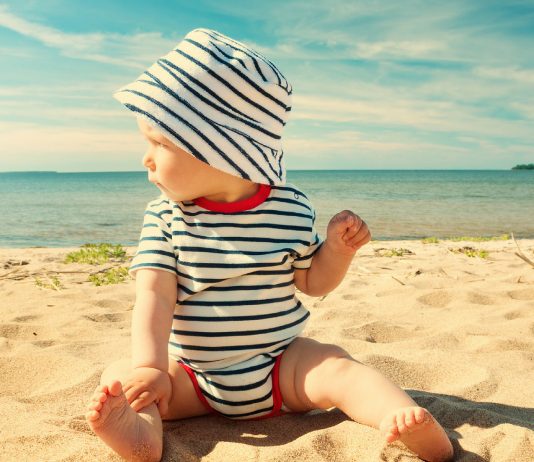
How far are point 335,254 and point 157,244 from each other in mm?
646

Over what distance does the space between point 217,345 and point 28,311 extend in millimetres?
2083

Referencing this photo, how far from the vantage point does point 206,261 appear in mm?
1906

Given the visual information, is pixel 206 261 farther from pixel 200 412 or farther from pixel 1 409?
pixel 1 409

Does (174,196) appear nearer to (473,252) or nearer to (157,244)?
(157,244)

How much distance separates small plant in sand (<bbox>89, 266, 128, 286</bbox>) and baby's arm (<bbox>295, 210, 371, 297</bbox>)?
9.29 feet

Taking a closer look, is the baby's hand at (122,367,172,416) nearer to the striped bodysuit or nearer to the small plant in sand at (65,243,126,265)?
the striped bodysuit

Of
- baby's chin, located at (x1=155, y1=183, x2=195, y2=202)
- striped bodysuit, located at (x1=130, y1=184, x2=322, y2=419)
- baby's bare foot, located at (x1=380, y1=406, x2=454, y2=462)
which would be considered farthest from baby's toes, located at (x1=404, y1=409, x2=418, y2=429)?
baby's chin, located at (x1=155, y1=183, x2=195, y2=202)

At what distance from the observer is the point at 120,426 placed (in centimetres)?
152

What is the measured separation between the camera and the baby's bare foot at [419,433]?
1467 millimetres

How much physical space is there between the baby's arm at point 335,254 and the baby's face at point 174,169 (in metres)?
0.45

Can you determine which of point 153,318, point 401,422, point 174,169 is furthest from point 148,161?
point 401,422

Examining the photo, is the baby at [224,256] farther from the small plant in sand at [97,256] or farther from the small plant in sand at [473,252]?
the small plant in sand at [473,252]

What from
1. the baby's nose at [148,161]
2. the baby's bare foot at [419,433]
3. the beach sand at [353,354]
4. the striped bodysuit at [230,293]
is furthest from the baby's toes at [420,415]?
the baby's nose at [148,161]

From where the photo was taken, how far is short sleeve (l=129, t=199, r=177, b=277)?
75.9 inches
